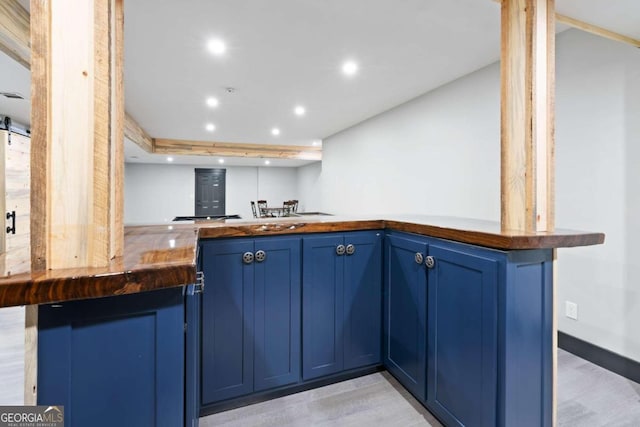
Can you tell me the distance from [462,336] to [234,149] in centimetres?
Result: 642

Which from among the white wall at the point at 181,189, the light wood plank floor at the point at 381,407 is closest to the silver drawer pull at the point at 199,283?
the light wood plank floor at the point at 381,407

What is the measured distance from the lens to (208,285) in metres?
1.55

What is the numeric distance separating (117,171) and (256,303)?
968mm

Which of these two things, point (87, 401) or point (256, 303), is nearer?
point (87, 401)

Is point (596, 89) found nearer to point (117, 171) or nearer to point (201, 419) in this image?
point (117, 171)

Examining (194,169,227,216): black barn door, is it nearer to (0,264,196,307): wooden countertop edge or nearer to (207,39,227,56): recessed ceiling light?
(207,39,227,56): recessed ceiling light

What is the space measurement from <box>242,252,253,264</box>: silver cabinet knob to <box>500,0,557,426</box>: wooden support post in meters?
1.22

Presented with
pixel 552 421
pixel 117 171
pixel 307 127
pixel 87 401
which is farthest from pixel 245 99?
pixel 552 421

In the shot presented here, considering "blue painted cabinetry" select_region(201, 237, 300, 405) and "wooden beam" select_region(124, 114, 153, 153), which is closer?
"blue painted cabinetry" select_region(201, 237, 300, 405)

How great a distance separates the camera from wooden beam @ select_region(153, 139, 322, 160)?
255 inches

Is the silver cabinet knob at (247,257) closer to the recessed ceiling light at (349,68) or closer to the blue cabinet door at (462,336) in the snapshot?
the blue cabinet door at (462,336)

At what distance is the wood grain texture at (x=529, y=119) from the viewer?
142cm

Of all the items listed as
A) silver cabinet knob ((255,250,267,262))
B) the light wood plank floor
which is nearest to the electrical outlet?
the light wood plank floor

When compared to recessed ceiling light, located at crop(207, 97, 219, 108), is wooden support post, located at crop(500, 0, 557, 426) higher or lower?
lower
